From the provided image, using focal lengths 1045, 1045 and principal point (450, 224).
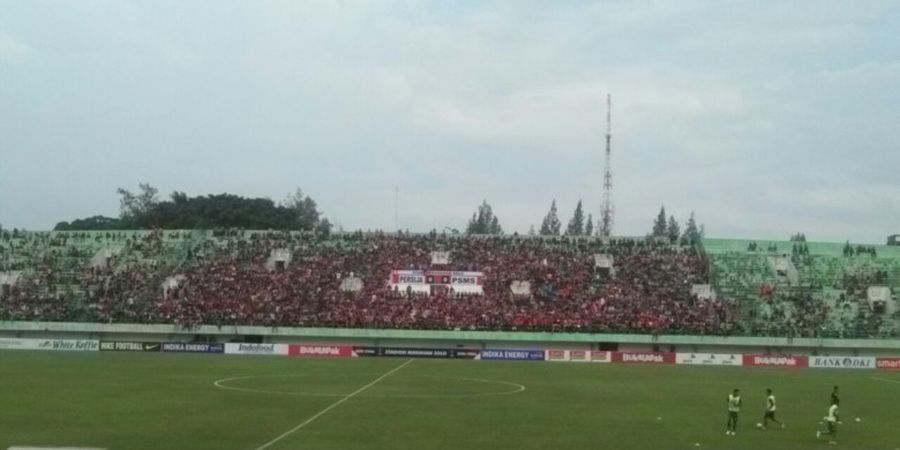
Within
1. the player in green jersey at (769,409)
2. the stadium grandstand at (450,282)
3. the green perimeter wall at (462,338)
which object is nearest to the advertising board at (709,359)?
the green perimeter wall at (462,338)

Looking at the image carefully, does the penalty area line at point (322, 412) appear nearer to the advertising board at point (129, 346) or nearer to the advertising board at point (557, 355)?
the advertising board at point (557, 355)

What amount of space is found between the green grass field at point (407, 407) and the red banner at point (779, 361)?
38.2ft

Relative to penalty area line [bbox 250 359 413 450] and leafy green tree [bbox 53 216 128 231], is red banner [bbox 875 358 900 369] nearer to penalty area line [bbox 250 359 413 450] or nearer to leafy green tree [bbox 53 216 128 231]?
penalty area line [bbox 250 359 413 450]

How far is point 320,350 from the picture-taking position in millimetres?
75750

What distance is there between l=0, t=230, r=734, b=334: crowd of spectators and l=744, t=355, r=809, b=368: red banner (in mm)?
3911

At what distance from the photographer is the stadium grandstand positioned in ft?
261

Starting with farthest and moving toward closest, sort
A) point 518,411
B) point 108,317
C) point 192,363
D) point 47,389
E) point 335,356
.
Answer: point 108,317, point 335,356, point 192,363, point 47,389, point 518,411

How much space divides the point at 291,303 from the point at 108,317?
1383cm

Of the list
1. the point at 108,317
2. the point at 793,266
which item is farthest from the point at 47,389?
the point at 793,266

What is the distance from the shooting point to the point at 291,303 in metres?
82.6

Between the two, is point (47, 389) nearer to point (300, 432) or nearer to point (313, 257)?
point (300, 432)

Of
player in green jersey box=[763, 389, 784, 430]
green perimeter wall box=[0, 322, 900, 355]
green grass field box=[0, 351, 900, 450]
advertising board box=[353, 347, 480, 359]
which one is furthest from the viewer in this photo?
green perimeter wall box=[0, 322, 900, 355]

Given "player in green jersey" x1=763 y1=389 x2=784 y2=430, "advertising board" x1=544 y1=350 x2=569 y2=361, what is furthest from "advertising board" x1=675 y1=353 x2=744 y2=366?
"player in green jersey" x1=763 y1=389 x2=784 y2=430

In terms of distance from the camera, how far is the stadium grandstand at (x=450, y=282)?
7956 cm
